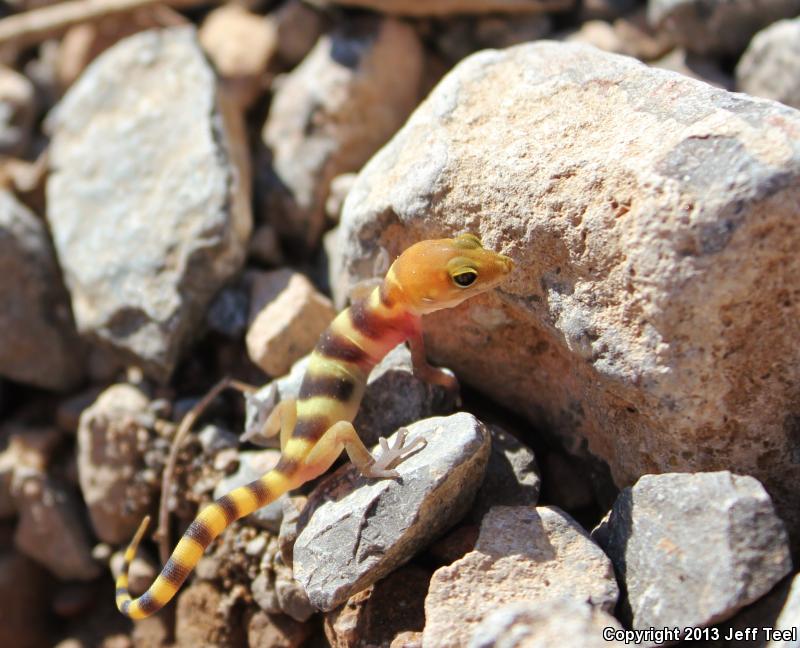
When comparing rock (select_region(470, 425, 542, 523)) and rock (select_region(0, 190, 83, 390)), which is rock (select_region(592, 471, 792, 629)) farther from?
rock (select_region(0, 190, 83, 390))

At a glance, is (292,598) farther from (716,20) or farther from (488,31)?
(716,20)

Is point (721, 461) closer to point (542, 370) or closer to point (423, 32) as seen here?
point (542, 370)

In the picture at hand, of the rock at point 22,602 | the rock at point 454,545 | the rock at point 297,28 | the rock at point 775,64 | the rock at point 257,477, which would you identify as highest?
the rock at point 775,64

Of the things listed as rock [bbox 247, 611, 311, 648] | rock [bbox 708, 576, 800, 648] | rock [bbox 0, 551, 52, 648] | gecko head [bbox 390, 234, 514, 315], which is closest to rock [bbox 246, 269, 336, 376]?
gecko head [bbox 390, 234, 514, 315]

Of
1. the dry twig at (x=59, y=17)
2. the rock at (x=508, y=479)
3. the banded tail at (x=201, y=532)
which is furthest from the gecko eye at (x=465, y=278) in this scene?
the dry twig at (x=59, y=17)

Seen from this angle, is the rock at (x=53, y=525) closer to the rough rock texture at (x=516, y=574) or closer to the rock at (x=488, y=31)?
the rough rock texture at (x=516, y=574)
